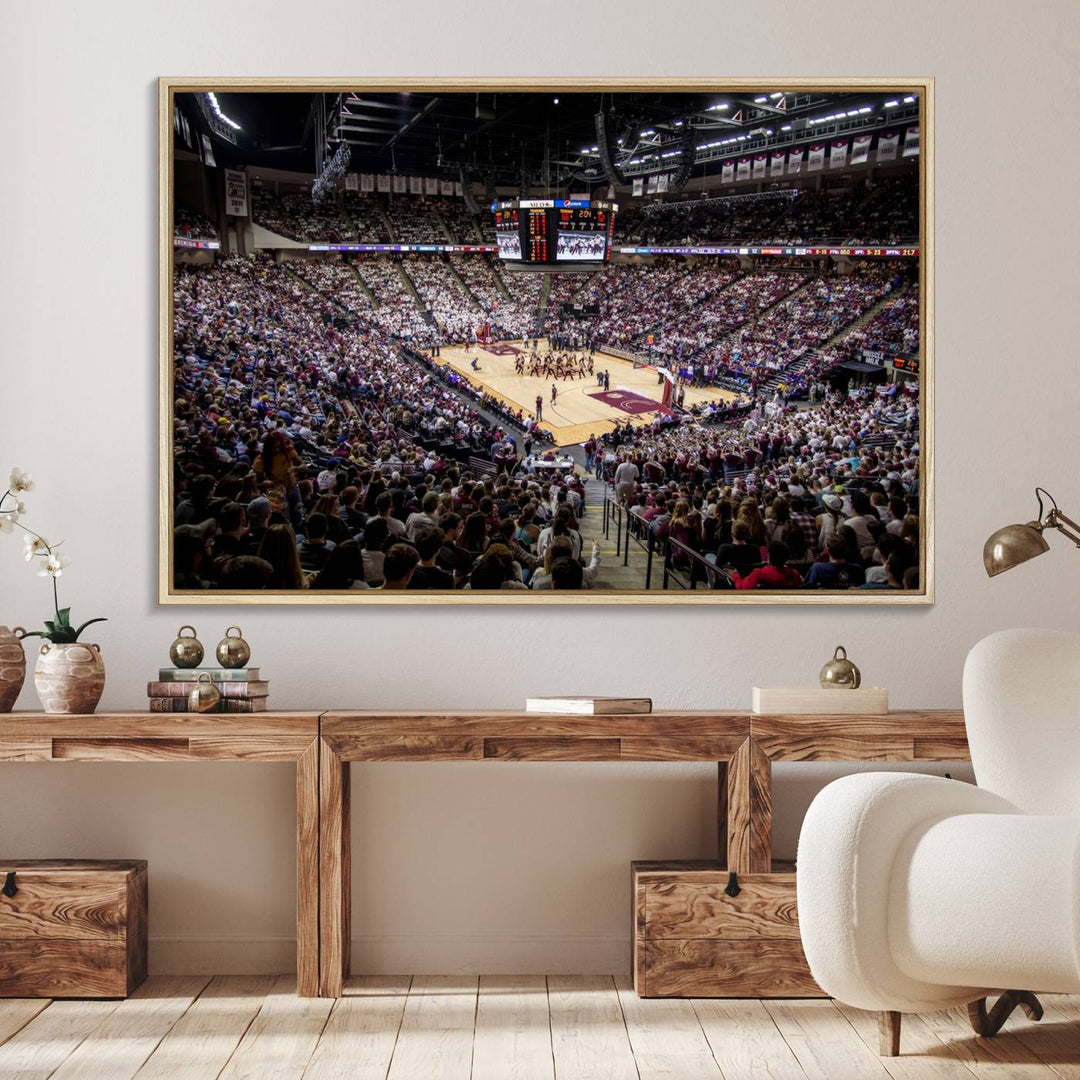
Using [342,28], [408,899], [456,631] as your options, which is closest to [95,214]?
[342,28]

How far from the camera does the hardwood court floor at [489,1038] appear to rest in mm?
2529

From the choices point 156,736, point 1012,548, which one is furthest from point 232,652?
point 1012,548

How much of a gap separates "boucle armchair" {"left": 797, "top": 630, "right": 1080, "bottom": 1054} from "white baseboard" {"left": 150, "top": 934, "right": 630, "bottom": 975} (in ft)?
3.67

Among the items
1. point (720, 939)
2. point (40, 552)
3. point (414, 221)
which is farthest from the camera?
point (414, 221)

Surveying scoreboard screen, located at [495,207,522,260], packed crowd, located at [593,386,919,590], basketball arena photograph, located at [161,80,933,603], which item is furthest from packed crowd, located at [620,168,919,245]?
packed crowd, located at [593,386,919,590]

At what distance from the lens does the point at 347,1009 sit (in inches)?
116

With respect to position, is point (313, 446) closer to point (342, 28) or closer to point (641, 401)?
point (641, 401)

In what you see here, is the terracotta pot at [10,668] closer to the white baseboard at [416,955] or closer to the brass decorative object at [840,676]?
the white baseboard at [416,955]

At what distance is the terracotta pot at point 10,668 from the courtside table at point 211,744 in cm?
9

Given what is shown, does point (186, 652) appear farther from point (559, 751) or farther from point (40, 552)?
point (559, 751)

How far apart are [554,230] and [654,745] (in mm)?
1485

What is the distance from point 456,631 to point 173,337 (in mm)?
1162

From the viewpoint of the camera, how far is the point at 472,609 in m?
3.45

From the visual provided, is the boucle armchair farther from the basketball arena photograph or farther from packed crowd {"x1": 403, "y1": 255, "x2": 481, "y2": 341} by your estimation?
packed crowd {"x1": 403, "y1": 255, "x2": 481, "y2": 341}
